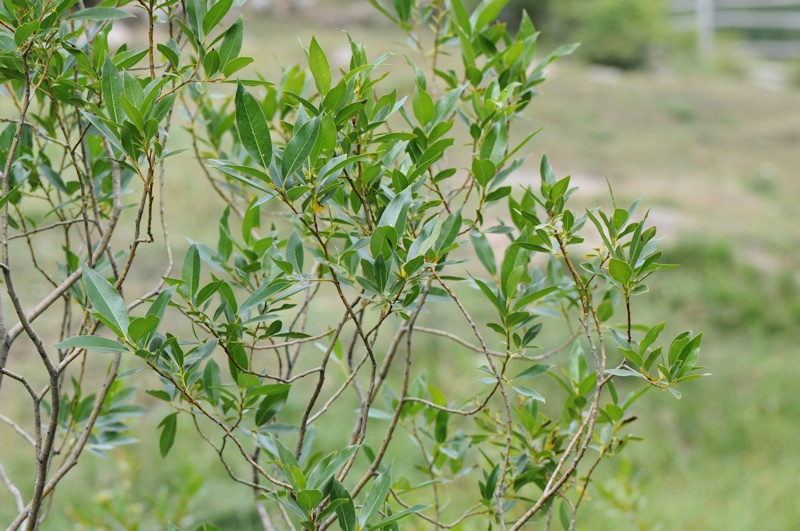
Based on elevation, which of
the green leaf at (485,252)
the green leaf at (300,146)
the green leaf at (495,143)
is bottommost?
the green leaf at (485,252)

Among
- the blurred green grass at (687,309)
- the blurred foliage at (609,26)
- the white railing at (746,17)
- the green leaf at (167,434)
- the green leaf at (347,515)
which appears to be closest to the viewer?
the green leaf at (347,515)

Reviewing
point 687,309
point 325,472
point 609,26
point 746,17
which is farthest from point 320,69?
point 746,17

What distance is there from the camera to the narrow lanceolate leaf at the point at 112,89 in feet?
2.57

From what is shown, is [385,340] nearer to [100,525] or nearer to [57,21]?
[100,525]

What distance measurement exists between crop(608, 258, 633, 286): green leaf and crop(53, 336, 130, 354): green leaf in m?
0.46

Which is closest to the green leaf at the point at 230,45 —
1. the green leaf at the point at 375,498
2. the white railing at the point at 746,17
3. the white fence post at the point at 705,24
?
the green leaf at the point at 375,498

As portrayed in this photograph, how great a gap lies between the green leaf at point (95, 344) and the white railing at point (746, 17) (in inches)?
647

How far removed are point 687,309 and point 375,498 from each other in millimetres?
3671

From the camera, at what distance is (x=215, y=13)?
32.3 inches

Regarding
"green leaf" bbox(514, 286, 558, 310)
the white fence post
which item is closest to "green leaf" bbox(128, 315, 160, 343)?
"green leaf" bbox(514, 286, 558, 310)

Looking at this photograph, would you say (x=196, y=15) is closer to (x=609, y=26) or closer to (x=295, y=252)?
(x=295, y=252)

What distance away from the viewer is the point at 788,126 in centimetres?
800

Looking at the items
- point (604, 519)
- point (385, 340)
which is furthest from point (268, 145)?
point (385, 340)

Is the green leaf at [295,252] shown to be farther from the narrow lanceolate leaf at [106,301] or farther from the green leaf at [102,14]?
the green leaf at [102,14]
